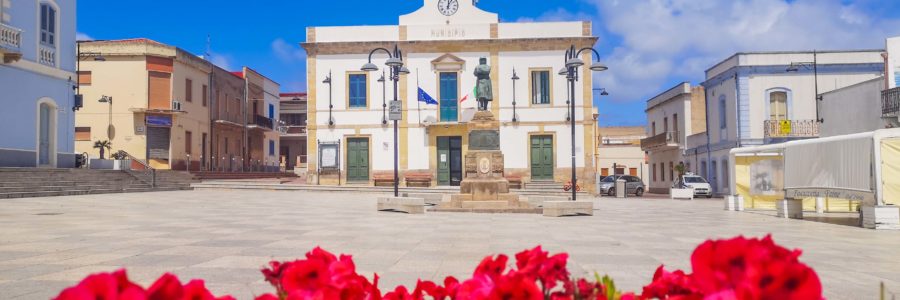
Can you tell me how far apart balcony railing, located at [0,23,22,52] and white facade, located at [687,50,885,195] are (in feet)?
99.4

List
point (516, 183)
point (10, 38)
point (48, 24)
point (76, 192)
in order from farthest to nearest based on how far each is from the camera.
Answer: point (516, 183) < point (48, 24) < point (10, 38) < point (76, 192)

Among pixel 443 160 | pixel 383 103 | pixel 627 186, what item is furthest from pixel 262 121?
pixel 627 186

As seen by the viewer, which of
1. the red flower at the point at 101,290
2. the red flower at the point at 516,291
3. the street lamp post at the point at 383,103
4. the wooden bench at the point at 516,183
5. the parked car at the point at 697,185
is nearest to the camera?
the red flower at the point at 101,290

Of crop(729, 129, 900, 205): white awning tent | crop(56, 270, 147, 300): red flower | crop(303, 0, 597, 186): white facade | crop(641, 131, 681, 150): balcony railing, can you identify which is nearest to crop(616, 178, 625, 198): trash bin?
crop(303, 0, 597, 186): white facade

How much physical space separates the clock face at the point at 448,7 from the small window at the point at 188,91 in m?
15.2

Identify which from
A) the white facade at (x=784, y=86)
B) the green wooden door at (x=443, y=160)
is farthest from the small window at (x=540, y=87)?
the white facade at (x=784, y=86)

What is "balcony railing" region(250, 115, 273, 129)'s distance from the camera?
45.5 m

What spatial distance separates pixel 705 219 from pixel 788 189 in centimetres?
210

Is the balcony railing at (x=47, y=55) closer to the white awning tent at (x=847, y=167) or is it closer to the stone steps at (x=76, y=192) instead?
the stone steps at (x=76, y=192)

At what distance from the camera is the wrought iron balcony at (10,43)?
823 inches

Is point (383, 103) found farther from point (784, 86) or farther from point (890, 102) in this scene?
point (890, 102)

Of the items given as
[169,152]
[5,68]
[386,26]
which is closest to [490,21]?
[386,26]

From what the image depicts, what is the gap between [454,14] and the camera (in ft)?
107

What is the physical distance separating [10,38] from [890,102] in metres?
28.0
